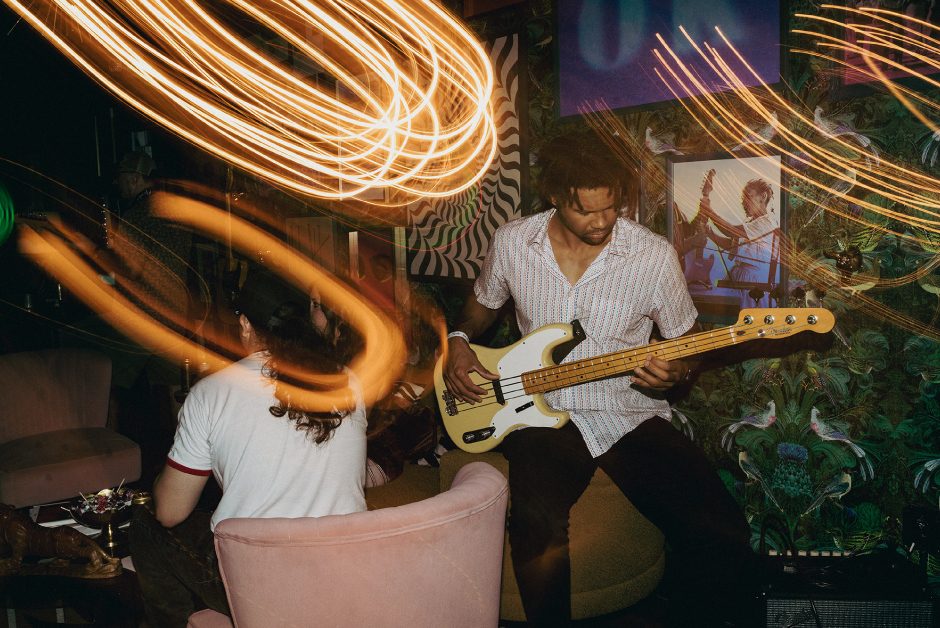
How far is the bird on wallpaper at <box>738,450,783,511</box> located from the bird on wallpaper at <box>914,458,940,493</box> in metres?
0.54

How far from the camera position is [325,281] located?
477 centimetres

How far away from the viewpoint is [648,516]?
89.8 inches

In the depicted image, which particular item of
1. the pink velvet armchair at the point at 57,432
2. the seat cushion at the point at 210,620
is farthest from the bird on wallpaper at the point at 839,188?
the pink velvet armchair at the point at 57,432

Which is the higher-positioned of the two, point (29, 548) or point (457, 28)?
point (457, 28)

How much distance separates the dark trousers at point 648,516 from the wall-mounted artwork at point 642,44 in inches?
61.2

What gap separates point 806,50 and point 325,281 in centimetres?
349

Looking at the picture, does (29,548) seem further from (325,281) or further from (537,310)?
(325,281)

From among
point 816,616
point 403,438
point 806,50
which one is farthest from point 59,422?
point 806,50

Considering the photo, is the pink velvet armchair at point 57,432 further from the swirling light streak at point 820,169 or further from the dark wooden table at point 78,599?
the swirling light streak at point 820,169

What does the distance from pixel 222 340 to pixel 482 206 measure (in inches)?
138

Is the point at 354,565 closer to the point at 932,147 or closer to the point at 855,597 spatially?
the point at 855,597

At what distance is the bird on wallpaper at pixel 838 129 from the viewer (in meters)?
2.32

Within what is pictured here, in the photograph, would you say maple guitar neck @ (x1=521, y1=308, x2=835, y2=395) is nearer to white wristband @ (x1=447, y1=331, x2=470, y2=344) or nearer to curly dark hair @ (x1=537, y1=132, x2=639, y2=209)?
white wristband @ (x1=447, y1=331, x2=470, y2=344)

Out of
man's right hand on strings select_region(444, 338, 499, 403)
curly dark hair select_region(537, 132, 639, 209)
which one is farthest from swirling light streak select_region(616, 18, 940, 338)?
man's right hand on strings select_region(444, 338, 499, 403)
